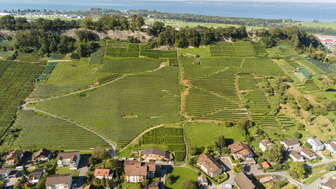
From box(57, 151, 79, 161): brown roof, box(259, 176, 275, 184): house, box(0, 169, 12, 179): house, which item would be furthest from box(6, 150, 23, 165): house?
box(259, 176, 275, 184): house

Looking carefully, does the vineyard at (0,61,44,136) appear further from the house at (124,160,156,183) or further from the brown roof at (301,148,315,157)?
the brown roof at (301,148,315,157)

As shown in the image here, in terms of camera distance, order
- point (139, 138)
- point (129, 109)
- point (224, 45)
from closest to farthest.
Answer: point (139, 138) → point (129, 109) → point (224, 45)

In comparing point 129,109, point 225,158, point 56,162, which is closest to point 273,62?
point 225,158

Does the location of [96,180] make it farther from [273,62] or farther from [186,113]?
[273,62]

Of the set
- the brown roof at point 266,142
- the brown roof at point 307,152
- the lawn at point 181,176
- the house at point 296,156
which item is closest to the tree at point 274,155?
the brown roof at point 266,142

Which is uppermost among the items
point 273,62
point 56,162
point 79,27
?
point 79,27

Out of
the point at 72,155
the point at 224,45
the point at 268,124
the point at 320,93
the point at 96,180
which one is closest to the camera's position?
the point at 96,180

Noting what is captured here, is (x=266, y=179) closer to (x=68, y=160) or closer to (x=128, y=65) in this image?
(x=68, y=160)
